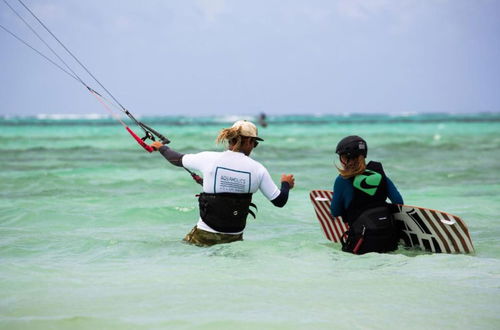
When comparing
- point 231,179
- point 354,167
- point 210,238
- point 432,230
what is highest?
point 354,167

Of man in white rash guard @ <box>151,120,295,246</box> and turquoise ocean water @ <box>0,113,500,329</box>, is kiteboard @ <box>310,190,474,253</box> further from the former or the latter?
man in white rash guard @ <box>151,120,295,246</box>

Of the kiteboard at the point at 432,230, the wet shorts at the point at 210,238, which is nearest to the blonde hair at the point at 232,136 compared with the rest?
the wet shorts at the point at 210,238

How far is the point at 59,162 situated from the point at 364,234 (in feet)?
63.6

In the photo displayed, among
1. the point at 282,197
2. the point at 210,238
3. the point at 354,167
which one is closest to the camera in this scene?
the point at 354,167

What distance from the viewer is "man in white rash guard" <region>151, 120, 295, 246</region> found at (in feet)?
21.9

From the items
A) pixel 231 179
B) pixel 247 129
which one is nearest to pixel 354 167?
pixel 247 129

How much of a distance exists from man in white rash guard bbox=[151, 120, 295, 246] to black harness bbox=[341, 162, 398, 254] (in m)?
0.65

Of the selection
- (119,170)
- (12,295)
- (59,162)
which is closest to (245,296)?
(12,295)

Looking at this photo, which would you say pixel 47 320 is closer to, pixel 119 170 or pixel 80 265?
pixel 80 265

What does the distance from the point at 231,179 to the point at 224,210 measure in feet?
1.09

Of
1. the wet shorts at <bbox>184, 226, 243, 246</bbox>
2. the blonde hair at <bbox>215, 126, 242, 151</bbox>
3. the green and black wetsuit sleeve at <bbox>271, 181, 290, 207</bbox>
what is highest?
the blonde hair at <bbox>215, 126, 242, 151</bbox>

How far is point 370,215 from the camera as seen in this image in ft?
21.9

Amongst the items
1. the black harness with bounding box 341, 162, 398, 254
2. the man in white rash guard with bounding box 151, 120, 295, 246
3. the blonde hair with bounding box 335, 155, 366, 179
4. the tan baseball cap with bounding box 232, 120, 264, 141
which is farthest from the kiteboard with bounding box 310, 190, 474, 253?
the tan baseball cap with bounding box 232, 120, 264, 141

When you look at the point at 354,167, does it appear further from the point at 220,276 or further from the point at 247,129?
the point at 220,276
